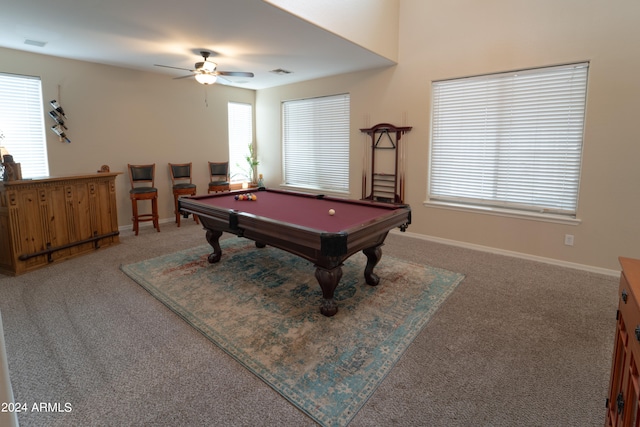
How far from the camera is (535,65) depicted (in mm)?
3729

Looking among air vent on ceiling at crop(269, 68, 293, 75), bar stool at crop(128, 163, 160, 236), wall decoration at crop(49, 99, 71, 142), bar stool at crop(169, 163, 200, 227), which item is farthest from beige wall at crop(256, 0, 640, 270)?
wall decoration at crop(49, 99, 71, 142)

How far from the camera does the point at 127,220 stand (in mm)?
5434

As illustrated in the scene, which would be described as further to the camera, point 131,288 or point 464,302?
point 131,288

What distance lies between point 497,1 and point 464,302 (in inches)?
139

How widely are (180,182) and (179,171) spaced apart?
36cm

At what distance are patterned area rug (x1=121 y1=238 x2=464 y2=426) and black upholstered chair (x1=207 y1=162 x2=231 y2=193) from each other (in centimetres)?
209

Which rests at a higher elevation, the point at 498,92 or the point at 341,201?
the point at 498,92

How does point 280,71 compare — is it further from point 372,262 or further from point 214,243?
point 372,262

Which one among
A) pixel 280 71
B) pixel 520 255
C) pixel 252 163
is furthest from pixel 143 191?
pixel 520 255

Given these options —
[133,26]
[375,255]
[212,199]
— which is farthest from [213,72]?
[375,255]

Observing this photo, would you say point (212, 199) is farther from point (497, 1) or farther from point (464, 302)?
point (497, 1)

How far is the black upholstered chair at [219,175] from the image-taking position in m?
5.98

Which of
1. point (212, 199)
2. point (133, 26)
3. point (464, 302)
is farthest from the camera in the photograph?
point (212, 199)

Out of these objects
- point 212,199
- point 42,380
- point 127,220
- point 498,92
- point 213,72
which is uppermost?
point 213,72
